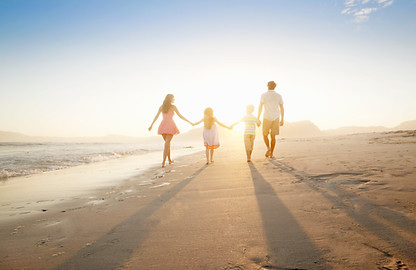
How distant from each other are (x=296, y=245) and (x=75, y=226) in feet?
6.72

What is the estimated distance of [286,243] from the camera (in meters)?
1.54

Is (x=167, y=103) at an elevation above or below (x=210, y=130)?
above

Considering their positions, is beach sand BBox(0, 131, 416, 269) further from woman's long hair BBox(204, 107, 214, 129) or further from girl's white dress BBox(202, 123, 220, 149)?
woman's long hair BBox(204, 107, 214, 129)

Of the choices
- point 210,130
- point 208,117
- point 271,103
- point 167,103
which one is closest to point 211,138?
point 210,130

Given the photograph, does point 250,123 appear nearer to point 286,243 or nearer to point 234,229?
point 234,229

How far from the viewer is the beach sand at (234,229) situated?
4.59 feet

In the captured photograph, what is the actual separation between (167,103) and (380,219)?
648 cm

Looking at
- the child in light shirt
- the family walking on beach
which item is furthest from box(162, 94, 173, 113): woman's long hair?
the child in light shirt

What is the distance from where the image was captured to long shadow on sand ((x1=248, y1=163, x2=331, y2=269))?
4.29ft

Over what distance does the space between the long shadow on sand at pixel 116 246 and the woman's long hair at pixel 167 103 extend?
17.4 feet

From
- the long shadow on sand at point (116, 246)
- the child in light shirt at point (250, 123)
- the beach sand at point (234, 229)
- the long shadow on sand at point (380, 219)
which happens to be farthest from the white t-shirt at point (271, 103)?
the long shadow on sand at point (116, 246)

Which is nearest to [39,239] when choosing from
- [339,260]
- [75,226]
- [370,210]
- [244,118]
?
[75,226]

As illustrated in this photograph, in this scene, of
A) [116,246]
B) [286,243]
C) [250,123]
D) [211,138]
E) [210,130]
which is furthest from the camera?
[210,130]

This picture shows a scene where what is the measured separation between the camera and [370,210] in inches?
78.3
